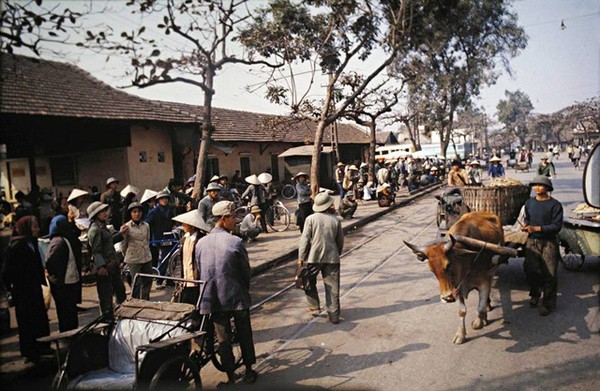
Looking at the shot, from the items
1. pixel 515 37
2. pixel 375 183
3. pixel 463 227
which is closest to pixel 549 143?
pixel 515 37

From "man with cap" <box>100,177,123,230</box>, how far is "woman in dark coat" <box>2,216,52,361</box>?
4.34m

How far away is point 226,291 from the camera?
4184mm

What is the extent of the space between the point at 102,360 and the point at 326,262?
118 inches

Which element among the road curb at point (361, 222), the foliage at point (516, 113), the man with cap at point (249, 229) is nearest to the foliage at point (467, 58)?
the road curb at point (361, 222)

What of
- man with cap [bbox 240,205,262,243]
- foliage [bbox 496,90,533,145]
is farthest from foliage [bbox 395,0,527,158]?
foliage [bbox 496,90,533,145]

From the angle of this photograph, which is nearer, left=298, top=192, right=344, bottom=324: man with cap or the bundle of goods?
left=298, top=192, right=344, bottom=324: man with cap

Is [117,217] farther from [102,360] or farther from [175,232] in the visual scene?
[102,360]

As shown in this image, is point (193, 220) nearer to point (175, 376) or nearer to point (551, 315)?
point (175, 376)

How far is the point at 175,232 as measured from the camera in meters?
8.41

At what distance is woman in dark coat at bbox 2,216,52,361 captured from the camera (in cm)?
469

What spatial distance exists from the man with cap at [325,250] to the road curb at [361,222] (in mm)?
3134

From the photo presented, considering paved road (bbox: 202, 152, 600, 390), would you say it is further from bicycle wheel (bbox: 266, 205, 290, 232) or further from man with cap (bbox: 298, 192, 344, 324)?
bicycle wheel (bbox: 266, 205, 290, 232)

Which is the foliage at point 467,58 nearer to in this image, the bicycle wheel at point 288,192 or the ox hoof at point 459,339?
the bicycle wheel at point 288,192

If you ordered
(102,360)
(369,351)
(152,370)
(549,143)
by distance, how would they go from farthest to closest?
(549,143) < (369,351) < (102,360) < (152,370)
